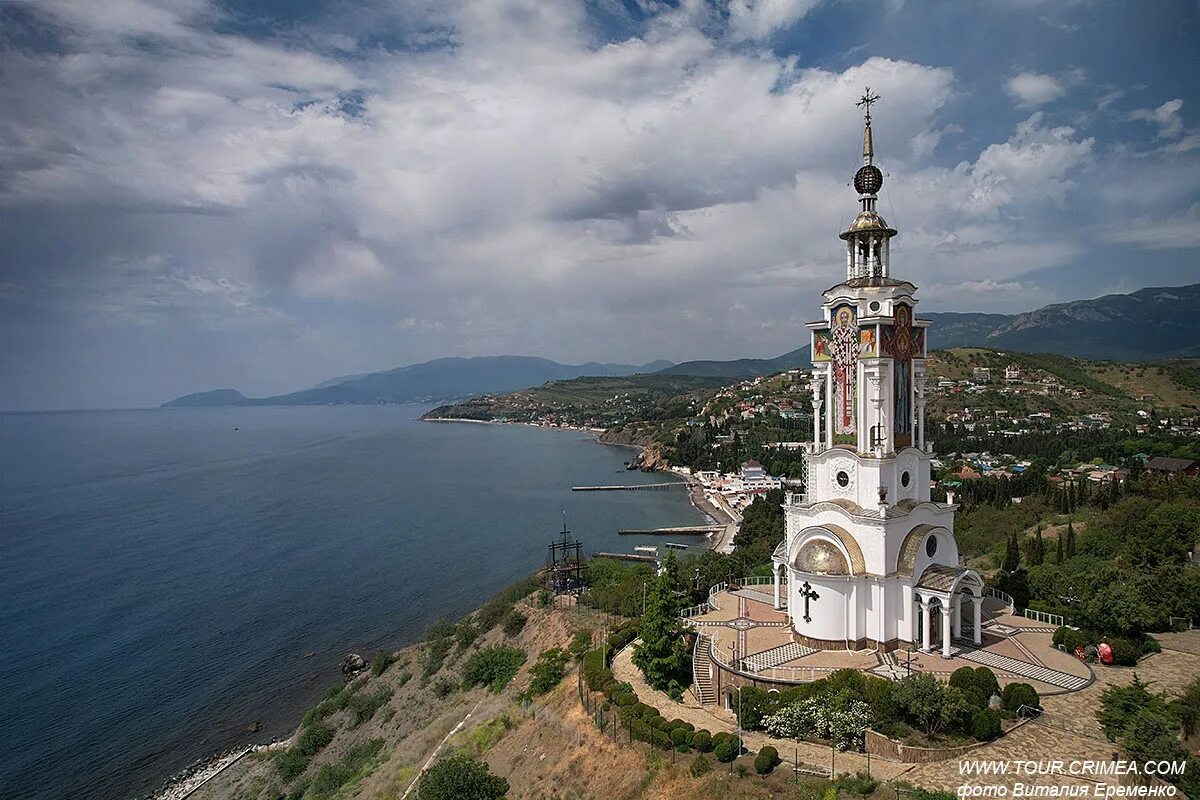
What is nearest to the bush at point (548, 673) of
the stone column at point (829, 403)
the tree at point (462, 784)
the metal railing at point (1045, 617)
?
the tree at point (462, 784)

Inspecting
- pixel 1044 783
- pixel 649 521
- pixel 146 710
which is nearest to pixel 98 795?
pixel 146 710

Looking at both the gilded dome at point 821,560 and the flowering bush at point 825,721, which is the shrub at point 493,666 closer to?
the gilded dome at point 821,560

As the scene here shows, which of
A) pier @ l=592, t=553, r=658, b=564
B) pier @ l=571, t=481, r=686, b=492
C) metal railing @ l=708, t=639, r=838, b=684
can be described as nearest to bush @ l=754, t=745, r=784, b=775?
metal railing @ l=708, t=639, r=838, b=684

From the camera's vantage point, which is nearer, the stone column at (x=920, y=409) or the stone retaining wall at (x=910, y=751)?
the stone retaining wall at (x=910, y=751)

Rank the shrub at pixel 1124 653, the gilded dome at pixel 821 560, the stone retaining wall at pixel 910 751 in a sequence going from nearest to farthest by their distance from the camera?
the stone retaining wall at pixel 910 751 → the shrub at pixel 1124 653 → the gilded dome at pixel 821 560

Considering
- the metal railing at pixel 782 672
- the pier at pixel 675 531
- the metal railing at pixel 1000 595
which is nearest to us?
the metal railing at pixel 782 672

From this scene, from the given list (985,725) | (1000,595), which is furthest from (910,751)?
(1000,595)

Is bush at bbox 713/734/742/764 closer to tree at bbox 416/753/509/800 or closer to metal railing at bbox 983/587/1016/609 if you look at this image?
tree at bbox 416/753/509/800

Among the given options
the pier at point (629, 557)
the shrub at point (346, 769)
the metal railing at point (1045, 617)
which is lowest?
the shrub at point (346, 769)
